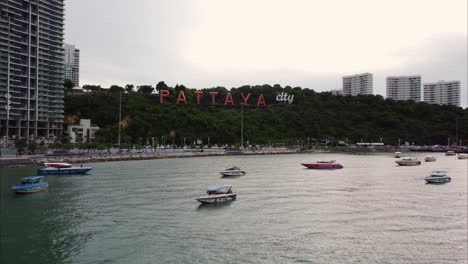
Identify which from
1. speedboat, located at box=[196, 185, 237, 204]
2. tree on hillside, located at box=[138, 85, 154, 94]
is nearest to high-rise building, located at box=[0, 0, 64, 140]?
tree on hillside, located at box=[138, 85, 154, 94]

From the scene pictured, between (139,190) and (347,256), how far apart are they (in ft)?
100

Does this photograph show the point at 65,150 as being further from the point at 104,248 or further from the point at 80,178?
the point at 104,248

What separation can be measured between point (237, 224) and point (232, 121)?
434 ft

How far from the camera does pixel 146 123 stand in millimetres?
148000

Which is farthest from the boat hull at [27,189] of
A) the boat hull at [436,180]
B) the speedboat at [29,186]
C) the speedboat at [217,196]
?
the boat hull at [436,180]

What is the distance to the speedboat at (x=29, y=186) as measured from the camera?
47688 millimetres

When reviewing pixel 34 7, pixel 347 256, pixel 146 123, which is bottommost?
pixel 347 256

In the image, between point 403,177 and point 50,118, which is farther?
point 50,118

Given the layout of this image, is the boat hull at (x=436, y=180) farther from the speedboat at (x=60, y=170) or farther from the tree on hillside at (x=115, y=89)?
the tree on hillside at (x=115, y=89)

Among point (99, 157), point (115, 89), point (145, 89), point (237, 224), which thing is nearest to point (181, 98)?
point (145, 89)

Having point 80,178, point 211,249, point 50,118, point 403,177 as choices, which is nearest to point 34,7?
point 50,118

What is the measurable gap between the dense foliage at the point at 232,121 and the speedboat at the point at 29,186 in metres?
79.7

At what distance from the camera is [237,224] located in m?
34.2

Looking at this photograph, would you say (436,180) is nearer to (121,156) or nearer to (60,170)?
(60,170)
